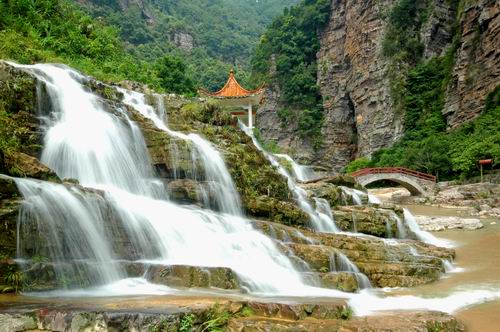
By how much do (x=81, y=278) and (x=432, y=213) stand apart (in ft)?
71.4

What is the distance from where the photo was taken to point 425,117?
142ft

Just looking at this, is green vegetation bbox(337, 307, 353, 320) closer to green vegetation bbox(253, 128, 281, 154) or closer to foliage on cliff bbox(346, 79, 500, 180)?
green vegetation bbox(253, 128, 281, 154)

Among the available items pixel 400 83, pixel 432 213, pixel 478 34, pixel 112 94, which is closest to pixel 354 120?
pixel 400 83

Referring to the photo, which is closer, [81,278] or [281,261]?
[81,278]

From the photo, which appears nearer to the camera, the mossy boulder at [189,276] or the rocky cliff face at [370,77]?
the mossy boulder at [189,276]

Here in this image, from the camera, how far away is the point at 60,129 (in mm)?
10562

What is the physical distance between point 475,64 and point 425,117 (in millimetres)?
7882

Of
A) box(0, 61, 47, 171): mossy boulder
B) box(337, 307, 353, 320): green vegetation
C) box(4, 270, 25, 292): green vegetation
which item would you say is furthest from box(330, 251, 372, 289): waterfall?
box(0, 61, 47, 171): mossy boulder

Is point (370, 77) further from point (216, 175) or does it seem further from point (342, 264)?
point (342, 264)

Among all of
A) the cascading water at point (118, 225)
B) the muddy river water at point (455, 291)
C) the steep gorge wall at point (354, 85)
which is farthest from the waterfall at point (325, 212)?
the steep gorge wall at point (354, 85)

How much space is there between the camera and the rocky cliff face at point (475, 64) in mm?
34044

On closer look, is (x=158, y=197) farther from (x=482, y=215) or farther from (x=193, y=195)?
(x=482, y=215)

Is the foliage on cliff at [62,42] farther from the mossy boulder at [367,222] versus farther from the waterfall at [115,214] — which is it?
the mossy boulder at [367,222]

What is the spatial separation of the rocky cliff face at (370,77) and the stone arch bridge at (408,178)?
272 inches
